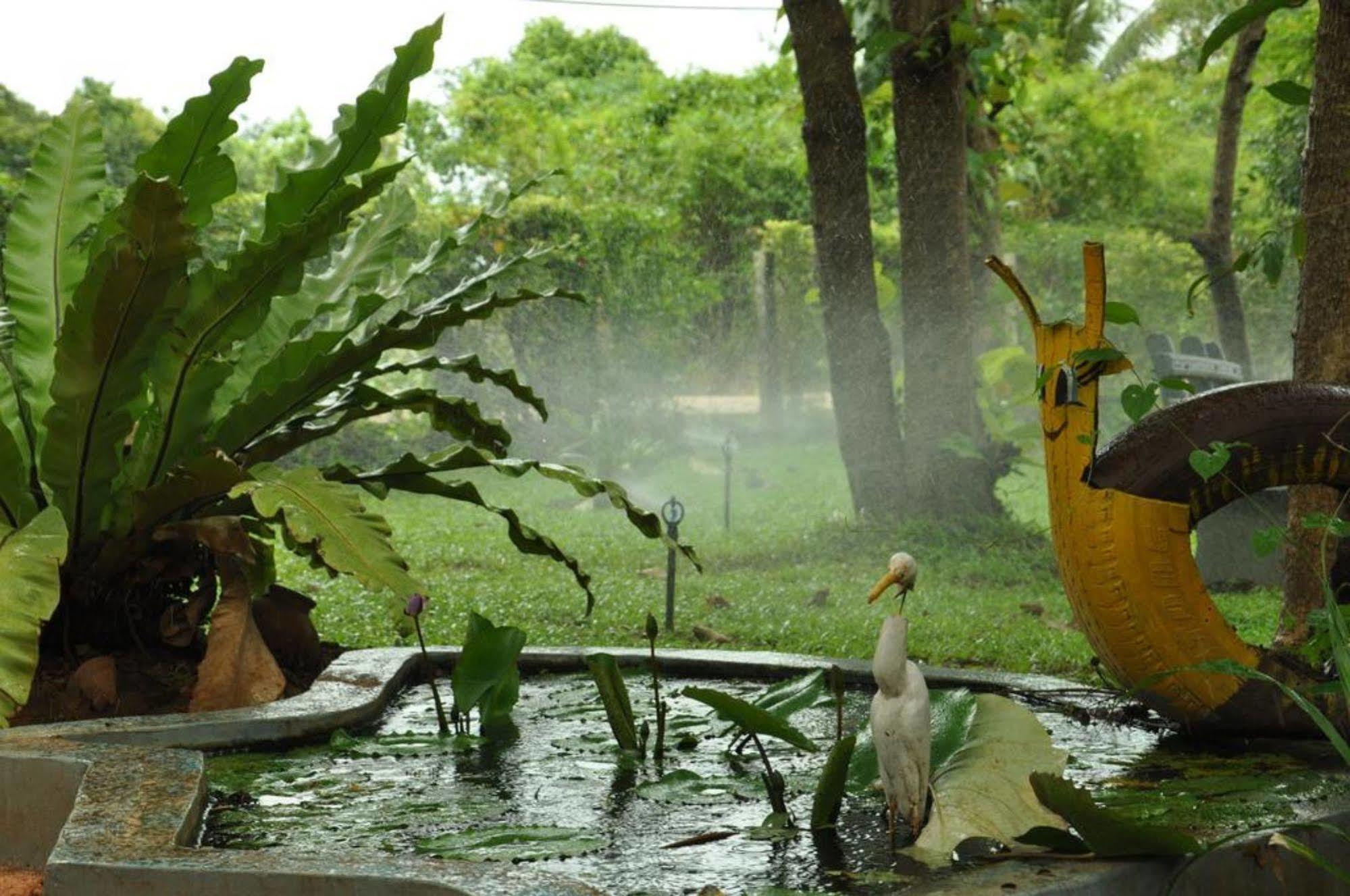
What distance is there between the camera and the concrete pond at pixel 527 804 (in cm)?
218

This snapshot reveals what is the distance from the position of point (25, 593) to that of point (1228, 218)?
1275 cm

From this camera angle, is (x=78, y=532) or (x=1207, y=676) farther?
(x=78, y=532)

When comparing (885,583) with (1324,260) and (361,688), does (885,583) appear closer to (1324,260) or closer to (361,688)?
(361,688)

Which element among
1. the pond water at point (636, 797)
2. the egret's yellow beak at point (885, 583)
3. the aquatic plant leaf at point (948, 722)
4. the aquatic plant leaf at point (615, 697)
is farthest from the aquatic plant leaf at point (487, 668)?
the egret's yellow beak at point (885, 583)

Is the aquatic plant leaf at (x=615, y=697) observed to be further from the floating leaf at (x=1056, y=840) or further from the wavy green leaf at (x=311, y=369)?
the wavy green leaf at (x=311, y=369)

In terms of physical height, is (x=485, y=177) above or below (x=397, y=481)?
above

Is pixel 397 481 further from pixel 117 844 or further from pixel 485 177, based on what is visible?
pixel 485 177

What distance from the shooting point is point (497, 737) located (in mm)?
3475

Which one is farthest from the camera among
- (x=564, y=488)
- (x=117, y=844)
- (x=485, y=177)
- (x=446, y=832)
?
(x=485, y=177)

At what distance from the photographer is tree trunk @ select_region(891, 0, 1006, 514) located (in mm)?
8344

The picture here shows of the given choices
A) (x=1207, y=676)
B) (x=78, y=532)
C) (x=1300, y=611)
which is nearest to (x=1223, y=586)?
(x=1300, y=611)

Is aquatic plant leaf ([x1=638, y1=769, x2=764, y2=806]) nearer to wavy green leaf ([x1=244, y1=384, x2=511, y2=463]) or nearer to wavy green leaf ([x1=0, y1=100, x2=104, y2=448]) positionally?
wavy green leaf ([x1=244, y1=384, x2=511, y2=463])

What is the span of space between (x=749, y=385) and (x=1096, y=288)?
15.6 m

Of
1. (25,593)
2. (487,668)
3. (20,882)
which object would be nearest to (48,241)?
(25,593)
